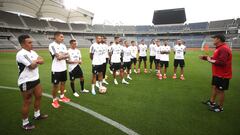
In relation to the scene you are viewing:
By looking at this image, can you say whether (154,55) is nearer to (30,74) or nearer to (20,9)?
(30,74)

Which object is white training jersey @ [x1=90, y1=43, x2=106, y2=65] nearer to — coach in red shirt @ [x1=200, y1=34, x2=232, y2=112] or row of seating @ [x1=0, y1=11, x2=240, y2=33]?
coach in red shirt @ [x1=200, y1=34, x2=232, y2=112]

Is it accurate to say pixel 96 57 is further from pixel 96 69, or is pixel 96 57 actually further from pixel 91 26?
pixel 91 26

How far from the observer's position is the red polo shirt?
4.86 m

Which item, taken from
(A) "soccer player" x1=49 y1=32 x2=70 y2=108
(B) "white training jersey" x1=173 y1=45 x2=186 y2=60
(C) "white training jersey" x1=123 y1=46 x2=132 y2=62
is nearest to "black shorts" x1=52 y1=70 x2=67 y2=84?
(A) "soccer player" x1=49 y1=32 x2=70 y2=108

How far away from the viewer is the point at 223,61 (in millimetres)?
4848

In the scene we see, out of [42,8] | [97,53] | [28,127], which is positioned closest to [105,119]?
[28,127]

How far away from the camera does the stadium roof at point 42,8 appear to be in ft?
127

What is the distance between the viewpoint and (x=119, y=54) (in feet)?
28.0

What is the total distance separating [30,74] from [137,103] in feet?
11.8

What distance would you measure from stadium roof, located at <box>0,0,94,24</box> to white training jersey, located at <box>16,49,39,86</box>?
35517 mm

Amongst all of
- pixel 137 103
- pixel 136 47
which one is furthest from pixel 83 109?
pixel 136 47

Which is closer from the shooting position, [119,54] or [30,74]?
[30,74]

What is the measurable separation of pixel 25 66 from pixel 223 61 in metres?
5.77

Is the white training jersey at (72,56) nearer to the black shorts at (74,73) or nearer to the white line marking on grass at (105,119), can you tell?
the black shorts at (74,73)
